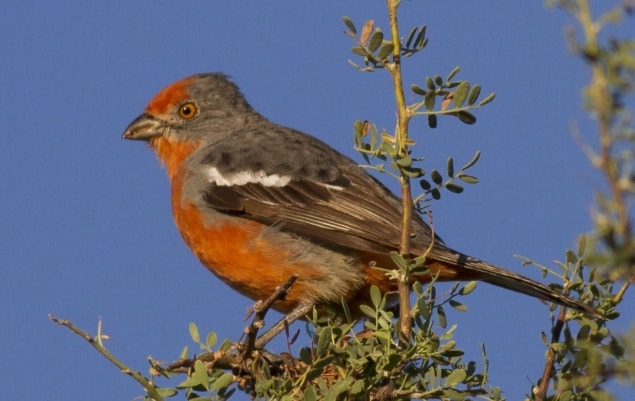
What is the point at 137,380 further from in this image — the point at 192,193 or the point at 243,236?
the point at 192,193

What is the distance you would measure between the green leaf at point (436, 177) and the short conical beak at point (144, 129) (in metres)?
4.38

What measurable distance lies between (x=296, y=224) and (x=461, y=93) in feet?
8.50

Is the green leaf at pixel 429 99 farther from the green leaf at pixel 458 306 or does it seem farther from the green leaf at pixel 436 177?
the green leaf at pixel 458 306

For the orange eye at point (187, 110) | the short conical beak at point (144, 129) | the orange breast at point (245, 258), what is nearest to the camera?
the orange breast at point (245, 258)

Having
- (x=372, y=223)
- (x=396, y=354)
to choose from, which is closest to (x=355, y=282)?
(x=372, y=223)

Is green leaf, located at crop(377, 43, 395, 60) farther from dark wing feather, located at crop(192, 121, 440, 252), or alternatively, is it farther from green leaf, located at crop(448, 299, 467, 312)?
dark wing feather, located at crop(192, 121, 440, 252)

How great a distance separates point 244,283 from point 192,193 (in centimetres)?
94

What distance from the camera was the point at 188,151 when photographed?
25.0ft

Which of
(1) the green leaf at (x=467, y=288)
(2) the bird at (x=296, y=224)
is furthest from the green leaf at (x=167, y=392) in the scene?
(2) the bird at (x=296, y=224)

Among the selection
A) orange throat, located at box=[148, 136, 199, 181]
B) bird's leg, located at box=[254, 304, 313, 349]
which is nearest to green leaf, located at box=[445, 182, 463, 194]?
bird's leg, located at box=[254, 304, 313, 349]

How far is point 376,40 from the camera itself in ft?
11.4

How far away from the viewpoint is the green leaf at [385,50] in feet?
11.3

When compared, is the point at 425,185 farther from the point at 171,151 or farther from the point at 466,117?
the point at 171,151

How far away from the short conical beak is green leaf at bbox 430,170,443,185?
4.38 meters
